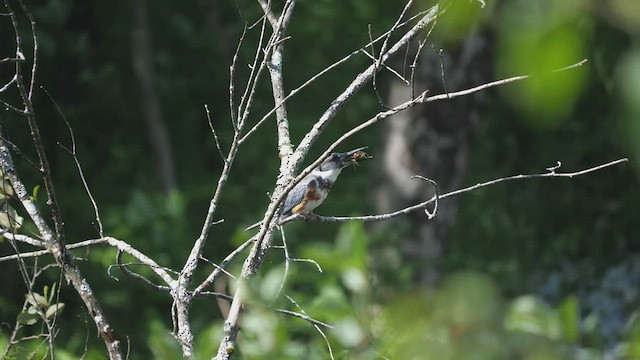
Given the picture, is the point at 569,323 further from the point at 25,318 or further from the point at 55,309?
the point at 25,318

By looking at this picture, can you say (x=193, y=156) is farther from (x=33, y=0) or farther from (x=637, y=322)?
(x=637, y=322)

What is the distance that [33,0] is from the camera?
7.29m

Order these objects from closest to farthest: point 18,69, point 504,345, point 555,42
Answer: point 555,42 < point 504,345 < point 18,69

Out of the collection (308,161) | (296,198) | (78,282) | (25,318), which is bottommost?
(308,161)

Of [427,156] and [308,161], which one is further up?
[427,156]

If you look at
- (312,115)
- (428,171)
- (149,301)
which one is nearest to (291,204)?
(428,171)

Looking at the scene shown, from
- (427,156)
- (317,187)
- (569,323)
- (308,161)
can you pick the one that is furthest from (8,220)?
(308,161)

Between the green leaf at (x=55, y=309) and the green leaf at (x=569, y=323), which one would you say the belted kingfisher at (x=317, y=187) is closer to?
the green leaf at (x=55, y=309)

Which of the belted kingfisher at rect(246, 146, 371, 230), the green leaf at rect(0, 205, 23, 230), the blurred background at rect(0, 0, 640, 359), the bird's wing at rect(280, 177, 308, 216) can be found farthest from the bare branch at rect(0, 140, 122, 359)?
the blurred background at rect(0, 0, 640, 359)

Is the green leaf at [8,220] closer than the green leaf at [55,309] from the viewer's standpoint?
Yes

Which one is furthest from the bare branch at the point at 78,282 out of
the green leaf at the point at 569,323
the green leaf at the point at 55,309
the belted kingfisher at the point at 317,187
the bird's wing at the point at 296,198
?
the bird's wing at the point at 296,198

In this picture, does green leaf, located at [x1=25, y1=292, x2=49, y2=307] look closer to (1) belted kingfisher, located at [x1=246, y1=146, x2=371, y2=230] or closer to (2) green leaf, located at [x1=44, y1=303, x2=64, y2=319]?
(2) green leaf, located at [x1=44, y1=303, x2=64, y2=319]

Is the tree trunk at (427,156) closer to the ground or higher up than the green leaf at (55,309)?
closer to the ground

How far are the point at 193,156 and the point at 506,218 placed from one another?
2.70 metres
